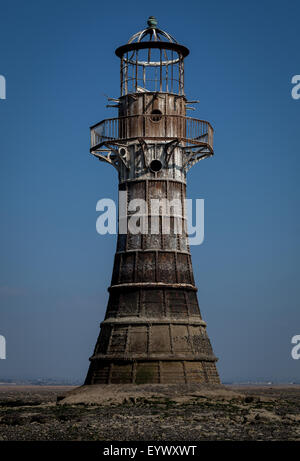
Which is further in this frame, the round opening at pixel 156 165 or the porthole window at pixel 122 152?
the porthole window at pixel 122 152

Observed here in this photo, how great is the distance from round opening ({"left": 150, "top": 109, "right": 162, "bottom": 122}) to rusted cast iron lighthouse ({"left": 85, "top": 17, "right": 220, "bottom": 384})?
6 centimetres

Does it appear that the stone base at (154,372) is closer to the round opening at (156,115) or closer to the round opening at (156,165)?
the round opening at (156,165)

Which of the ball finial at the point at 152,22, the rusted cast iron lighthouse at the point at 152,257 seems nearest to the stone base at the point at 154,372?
the rusted cast iron lighthouse at the point at 152,257

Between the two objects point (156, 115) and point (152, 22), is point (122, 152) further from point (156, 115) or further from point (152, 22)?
point (152, 22)

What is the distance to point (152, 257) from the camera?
53594 millimetres

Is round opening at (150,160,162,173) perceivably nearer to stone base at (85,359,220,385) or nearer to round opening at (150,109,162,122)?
round opening at (150,109,162,122)

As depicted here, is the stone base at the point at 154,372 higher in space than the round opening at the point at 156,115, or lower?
lower

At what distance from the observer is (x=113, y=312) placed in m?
53.8

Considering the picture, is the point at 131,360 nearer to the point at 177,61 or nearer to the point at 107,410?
the point at 107,410

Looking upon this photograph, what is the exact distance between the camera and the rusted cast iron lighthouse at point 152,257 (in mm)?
51812

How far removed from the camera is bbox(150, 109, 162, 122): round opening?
54750 mm

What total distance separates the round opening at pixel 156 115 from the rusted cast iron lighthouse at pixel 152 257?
6 cm

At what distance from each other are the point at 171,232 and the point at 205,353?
720 centimetres
